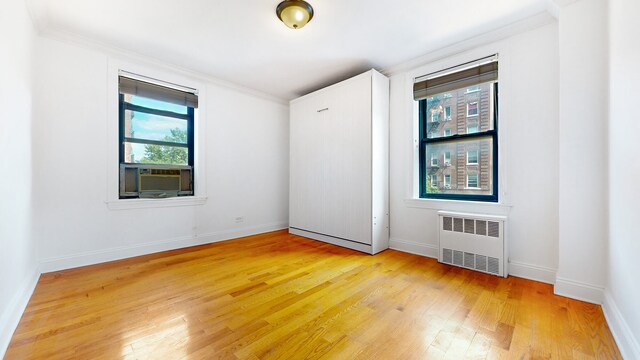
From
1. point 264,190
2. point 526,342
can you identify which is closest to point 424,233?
point 526,342

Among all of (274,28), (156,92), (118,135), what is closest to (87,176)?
(118,135)

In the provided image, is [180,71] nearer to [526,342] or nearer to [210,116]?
[210,116]

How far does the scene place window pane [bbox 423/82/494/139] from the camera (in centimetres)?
283

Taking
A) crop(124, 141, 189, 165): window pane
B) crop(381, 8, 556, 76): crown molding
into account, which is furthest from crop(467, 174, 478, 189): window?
crop(124, 141, 189, 165): window pane

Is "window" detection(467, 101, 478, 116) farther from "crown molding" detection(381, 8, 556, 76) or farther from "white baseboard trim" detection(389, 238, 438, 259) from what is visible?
"white baseboard trim" detection(389, 238, 438, 259)

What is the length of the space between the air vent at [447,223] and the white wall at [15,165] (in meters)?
3.56

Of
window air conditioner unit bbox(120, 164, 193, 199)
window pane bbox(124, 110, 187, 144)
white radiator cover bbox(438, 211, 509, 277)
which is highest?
window pane bbox(124, 110, 187, 144)

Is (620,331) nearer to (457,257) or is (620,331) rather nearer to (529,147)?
(457,257)

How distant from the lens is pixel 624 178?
4.97 ft

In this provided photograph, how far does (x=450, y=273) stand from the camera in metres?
2.58

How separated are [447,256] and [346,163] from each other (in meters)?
1.72

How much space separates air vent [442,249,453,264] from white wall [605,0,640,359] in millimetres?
1177

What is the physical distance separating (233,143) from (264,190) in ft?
3.33

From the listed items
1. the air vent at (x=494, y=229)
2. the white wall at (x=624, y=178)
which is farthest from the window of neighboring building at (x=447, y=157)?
the white wall at (x=624, y=178)
